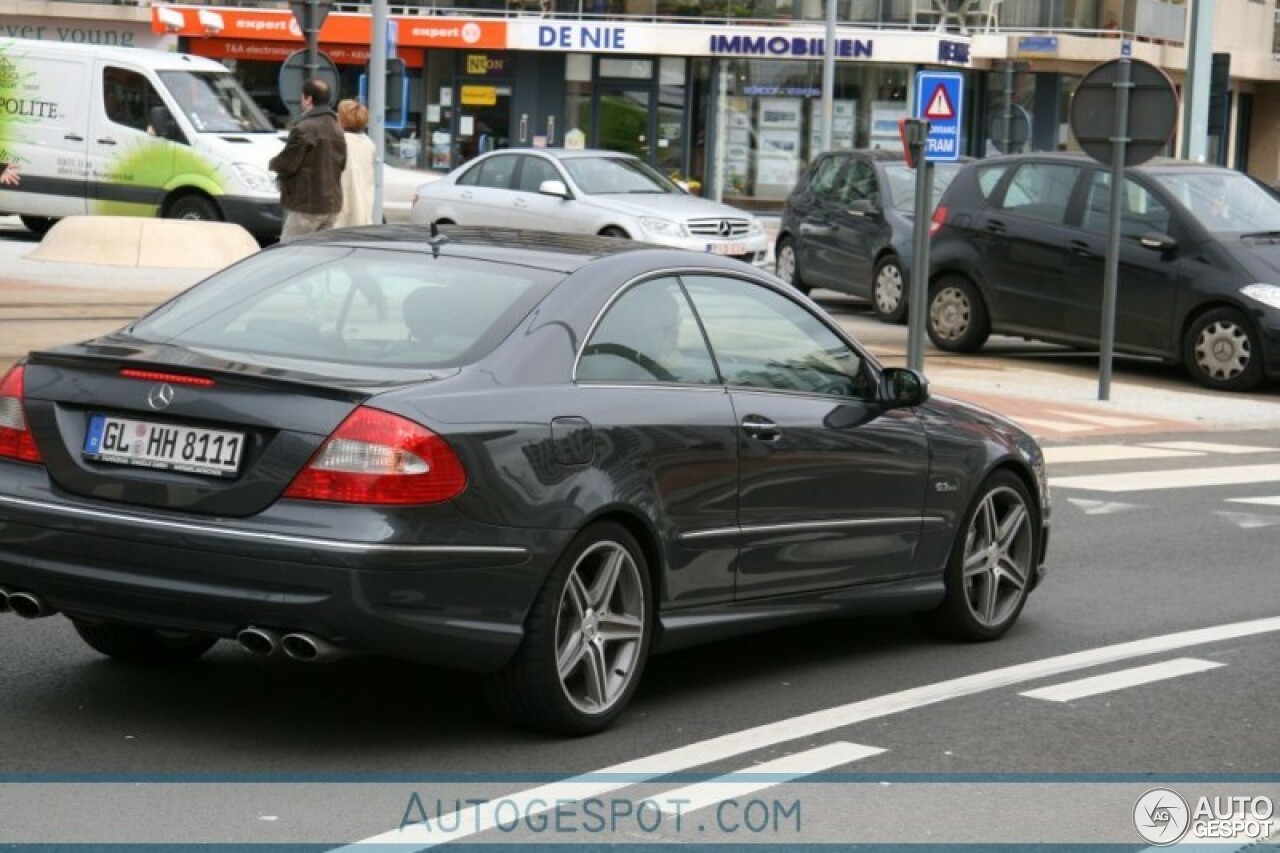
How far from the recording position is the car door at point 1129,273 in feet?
61.8

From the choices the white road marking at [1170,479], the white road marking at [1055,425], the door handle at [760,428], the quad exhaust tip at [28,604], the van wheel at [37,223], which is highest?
the door handle at [760,428]

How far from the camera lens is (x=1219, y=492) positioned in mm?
13055

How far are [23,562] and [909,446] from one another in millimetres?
3062

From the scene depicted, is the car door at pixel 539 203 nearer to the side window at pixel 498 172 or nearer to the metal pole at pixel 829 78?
the side window at pixel 498 172

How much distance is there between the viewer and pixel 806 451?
24.0 feet

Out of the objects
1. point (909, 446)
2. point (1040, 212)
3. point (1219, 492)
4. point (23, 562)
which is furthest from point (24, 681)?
point (1040, 212)

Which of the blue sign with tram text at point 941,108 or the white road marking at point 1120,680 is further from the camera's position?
the blue sign with tram text at point 941,108

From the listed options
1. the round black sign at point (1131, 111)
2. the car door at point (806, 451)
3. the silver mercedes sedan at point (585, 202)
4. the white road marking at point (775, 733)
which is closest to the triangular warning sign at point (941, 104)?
the round black sign at point (1131, 111)

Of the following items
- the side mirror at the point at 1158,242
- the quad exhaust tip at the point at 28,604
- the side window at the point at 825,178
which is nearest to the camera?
the quad exhaust tip at the point at 28,604

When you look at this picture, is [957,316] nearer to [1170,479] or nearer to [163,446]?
[1170,479]

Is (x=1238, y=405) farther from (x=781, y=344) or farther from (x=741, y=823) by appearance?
(x=741, y=823)

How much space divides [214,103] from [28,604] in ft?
69.7

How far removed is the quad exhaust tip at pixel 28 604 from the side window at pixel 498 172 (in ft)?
64.0

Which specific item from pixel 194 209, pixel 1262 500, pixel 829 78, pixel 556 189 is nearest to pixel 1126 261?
pixel 1262 500
